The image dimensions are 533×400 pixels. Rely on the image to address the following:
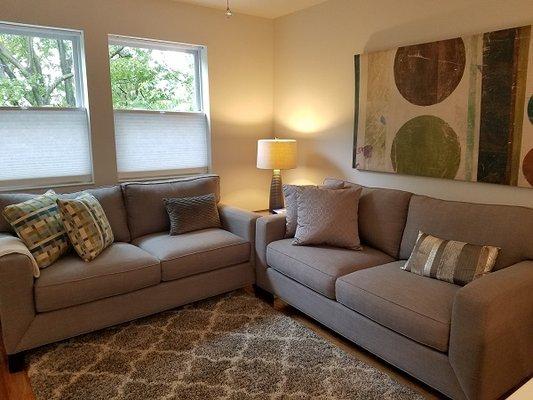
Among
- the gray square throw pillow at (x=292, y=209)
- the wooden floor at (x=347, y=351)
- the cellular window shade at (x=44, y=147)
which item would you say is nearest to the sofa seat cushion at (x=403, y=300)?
the wooden floor at (x=347, y=351)

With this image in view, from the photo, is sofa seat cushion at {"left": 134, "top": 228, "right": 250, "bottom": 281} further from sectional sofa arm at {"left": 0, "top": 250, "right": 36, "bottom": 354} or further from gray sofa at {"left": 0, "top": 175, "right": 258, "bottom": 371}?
sectional sofa arm at {"left": 0, "top": 250, "right": 36, "bottom": 354}

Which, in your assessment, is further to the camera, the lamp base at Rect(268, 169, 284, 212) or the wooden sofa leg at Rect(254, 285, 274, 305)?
the lamp base at Rect(268, 169, 284, 212)

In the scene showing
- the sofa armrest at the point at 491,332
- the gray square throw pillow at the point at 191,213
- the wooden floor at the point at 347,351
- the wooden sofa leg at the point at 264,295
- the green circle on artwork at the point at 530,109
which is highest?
the green circle on artwork at the point at 530,109

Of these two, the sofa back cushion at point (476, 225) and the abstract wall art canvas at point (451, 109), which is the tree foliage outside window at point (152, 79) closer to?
the abstract wall art canvas at point (451, 109)

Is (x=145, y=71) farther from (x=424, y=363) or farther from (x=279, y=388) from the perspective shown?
(x=424, y=363)

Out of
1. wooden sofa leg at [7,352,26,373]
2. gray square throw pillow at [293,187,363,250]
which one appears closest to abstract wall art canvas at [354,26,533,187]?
gray square throw pillow at [293,187,363,250]

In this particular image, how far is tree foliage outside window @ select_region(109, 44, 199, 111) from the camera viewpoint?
3.49 metres

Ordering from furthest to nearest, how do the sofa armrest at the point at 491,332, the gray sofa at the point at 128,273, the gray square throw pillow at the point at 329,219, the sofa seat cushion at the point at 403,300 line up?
1. the gray square throw pillow at the point at 329,219
2. the gray sofa at the point at 128,273
3. the sofa seat cushion at the point at 403,300
4. the sofa armrest at the point at 491,332

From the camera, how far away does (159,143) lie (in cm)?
372

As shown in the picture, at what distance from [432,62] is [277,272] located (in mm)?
1805

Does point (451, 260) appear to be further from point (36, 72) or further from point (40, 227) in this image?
point (36, 72)

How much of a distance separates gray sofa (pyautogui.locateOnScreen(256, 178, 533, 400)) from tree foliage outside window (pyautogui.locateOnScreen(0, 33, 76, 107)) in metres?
1.93

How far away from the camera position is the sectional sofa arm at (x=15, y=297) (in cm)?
216

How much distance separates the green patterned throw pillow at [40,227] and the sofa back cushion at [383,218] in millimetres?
2008
